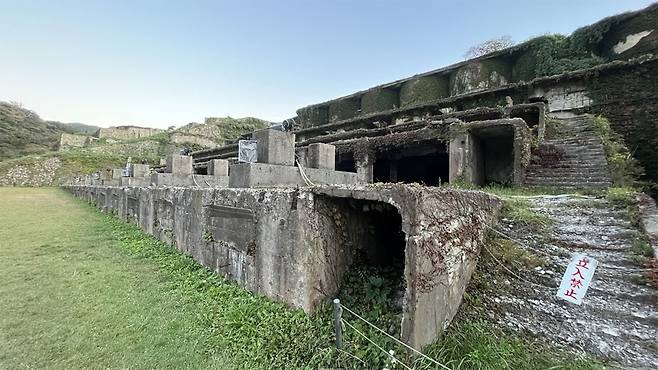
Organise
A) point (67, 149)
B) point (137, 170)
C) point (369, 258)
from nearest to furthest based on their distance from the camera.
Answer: point (369, 258), point (137, 170), point (67, 149)

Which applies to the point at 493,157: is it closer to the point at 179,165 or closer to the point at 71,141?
the point at 179,165

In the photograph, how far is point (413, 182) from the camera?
9.59 ft

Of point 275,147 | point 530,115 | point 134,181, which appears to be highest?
point 530,115

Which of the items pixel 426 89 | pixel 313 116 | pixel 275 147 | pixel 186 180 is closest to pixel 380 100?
pixel 426 89

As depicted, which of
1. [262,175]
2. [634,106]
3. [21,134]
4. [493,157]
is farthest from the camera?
[21,134]

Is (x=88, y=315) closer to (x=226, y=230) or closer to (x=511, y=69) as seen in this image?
(x=226, y=230)

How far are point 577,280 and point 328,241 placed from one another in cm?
190

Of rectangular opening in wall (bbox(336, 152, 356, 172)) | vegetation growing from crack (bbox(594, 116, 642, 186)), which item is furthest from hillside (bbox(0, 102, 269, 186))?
vegetation growing from crack (bbox(594, 116, 642, 186))

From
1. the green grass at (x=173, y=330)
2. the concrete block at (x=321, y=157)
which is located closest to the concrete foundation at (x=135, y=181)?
the green grass at (x=173, y=330)

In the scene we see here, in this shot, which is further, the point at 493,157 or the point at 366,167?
the point at 366,167

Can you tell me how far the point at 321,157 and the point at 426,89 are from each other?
19308 mm

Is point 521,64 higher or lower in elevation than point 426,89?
higher

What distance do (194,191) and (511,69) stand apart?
20.8 metres

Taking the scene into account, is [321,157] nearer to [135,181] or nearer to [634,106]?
[135,181]
